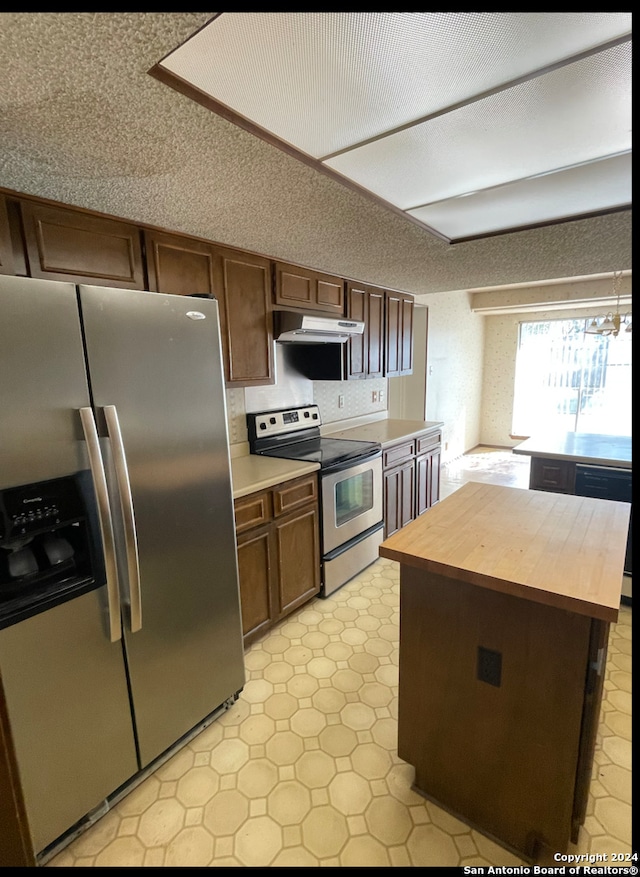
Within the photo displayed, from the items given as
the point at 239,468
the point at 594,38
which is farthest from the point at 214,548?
the point at 594,38

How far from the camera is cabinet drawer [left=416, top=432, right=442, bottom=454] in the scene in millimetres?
3770

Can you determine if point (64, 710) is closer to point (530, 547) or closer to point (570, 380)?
point (530, 547)

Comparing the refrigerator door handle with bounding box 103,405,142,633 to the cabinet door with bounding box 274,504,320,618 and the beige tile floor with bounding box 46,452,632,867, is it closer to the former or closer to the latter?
the beige tile floor with bounding box 46,452,632,867

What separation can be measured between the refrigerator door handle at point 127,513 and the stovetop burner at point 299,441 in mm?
1332

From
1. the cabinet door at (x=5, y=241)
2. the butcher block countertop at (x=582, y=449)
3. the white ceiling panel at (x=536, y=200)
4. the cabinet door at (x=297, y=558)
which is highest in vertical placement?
the white ceiling panel at (x=536, y=200)

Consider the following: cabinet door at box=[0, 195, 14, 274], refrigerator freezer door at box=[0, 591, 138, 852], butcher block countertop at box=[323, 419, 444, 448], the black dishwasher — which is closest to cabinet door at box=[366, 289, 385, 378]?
butcher block countertop at box=[323, 419, 444, 448]

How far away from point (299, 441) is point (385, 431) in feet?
3.05

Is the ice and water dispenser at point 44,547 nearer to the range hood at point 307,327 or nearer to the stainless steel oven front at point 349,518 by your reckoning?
the stainless steel oven front at point 349,518

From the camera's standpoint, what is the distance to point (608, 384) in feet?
20.4

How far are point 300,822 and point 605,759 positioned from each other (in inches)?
49.5

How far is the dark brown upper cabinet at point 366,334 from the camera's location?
3.28 m

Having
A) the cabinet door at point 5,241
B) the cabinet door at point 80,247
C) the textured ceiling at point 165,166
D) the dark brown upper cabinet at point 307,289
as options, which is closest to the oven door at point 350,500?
the dark brown upper cabinet at point 307,289

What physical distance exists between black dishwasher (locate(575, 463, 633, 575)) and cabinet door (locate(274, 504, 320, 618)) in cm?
182

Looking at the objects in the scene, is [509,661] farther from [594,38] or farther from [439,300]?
[439,300]
